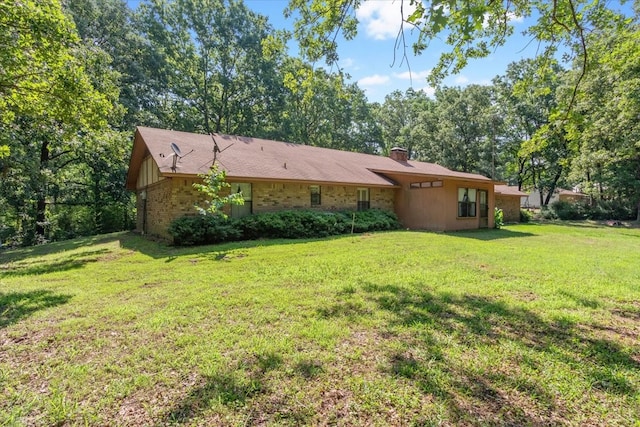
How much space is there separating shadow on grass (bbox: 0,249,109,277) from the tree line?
127 inches

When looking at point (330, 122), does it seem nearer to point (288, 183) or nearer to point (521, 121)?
point (521, 121)

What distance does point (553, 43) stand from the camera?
18.6 ft

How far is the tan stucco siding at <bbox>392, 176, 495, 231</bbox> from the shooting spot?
15039 mm

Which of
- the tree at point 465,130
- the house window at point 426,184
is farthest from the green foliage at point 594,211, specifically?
the house window at point 426,184

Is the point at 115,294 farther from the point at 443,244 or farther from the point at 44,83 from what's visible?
the point at 443,244

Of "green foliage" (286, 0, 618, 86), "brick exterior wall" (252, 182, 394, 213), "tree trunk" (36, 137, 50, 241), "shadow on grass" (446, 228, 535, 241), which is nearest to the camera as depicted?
"green foliage" (286, 0, 618, 86)

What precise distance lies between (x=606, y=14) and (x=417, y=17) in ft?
13.1

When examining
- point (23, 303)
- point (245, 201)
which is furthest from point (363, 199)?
point (23, 303)

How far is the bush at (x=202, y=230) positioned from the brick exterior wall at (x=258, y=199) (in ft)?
3.33

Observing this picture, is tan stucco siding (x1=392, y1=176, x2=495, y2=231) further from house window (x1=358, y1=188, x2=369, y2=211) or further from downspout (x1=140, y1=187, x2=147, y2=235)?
downspout (x1=140, y1=187, x2=147, y2=235)

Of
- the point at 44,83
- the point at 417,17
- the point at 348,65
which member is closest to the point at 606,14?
the point at 417,17

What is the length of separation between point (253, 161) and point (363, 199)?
5.96 m

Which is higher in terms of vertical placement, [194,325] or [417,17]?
[417,17]

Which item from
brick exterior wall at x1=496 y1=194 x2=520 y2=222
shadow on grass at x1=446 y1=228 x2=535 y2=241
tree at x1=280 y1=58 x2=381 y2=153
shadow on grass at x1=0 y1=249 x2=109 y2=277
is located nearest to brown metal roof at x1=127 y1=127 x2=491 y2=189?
shadow on grass at x1=446 y1=228 x2=535 y2=241
